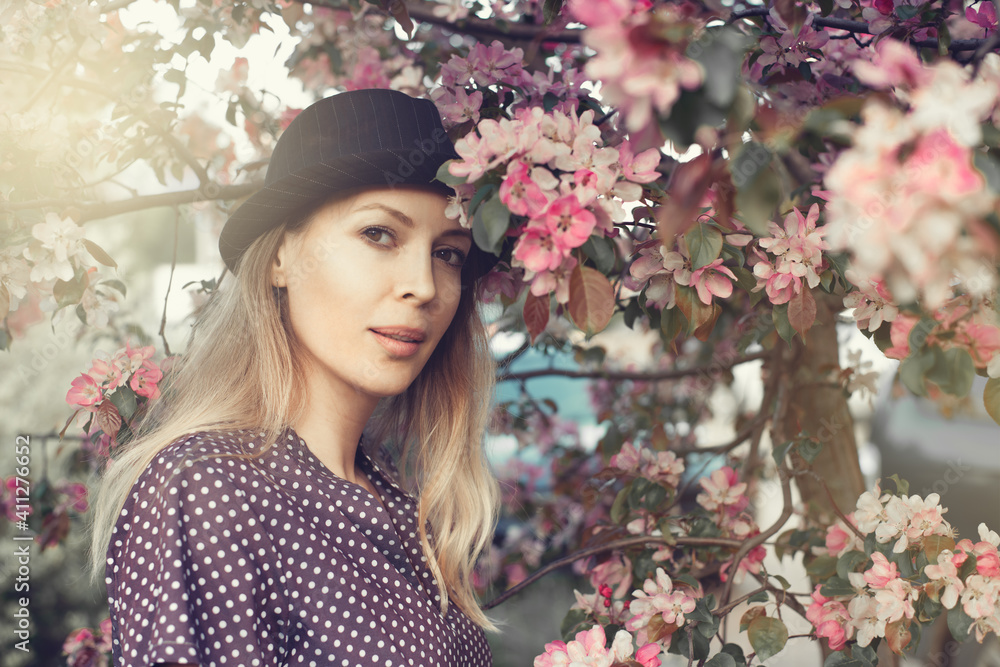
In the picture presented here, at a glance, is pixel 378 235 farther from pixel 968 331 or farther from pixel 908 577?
pixel 908 577

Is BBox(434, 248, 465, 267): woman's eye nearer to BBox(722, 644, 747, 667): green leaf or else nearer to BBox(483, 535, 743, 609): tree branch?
BBox(483, 535, 743, 609): tree branch

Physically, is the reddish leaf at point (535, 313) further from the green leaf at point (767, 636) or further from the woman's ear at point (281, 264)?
the green leaf at point (767, 636)

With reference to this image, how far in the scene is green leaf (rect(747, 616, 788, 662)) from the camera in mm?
1449

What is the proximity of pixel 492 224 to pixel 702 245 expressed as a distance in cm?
33

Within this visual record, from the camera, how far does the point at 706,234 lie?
3.72ft

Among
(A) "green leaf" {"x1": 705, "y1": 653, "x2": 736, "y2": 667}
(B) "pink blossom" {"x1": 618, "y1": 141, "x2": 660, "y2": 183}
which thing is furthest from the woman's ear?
(A) "green leaf" {"x1": 705, "y1": 653, "x2": 736, "y2": 667}

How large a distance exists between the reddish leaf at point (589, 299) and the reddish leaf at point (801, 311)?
411 millimetres

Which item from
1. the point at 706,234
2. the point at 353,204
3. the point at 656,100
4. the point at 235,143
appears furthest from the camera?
the point at 235,143

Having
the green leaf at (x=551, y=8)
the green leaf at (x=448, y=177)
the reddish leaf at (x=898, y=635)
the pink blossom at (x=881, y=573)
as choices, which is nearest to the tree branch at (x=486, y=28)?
the green leaf at (x=551, y=8)

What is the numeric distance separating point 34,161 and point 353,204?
88 cm

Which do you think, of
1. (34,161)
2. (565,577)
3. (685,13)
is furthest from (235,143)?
(565,577)

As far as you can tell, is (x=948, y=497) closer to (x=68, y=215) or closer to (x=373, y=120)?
(x=373, y=120)

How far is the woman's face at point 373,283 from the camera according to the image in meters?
1.43

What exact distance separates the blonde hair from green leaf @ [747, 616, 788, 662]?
57cm
